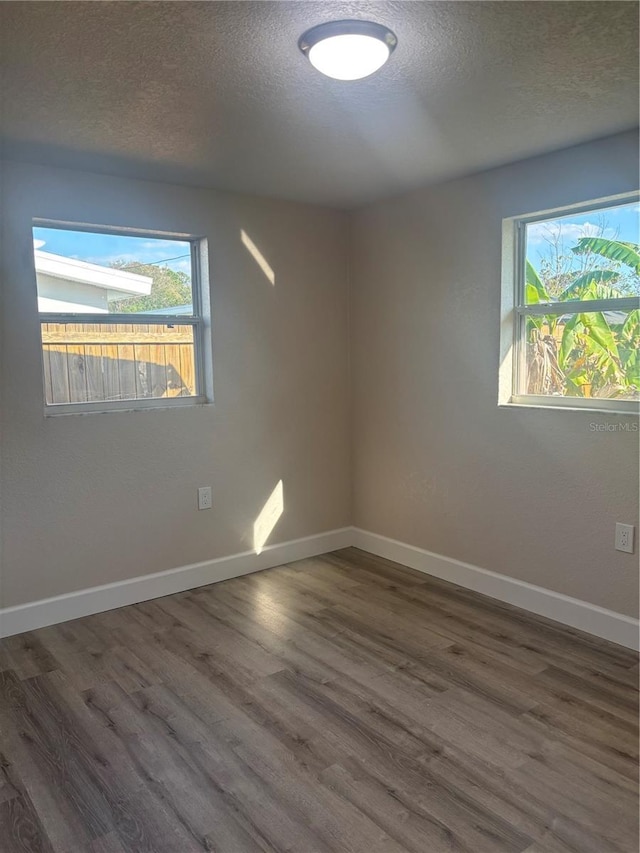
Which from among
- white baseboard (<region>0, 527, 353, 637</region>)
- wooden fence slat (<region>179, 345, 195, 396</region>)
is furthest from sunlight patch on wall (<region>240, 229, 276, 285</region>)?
white baseboard (<region>0, 527, 353, 637</region>)

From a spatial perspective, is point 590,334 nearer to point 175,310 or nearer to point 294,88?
point 294,88

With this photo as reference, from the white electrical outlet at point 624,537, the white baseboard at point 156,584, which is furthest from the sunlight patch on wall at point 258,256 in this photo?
the white electrical outlet at point 624,537

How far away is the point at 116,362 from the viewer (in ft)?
11.3

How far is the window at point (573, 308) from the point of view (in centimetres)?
288

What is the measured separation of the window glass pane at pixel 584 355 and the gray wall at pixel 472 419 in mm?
154

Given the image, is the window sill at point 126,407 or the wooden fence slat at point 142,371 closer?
the window sill at point 126,407

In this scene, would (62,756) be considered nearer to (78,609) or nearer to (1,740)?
(1,740)

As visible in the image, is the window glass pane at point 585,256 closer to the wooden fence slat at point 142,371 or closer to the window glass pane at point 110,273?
the window glass pane at point 110,273

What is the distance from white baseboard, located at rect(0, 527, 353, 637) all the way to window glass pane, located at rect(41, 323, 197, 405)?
1.01 meters

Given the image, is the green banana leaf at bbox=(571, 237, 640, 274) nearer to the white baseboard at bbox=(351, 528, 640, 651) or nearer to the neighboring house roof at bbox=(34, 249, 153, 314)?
the white baseboard at bbox=(351, 528, 640, 651)

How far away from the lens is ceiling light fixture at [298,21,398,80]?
1.79 m

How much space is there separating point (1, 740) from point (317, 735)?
1.14 meters

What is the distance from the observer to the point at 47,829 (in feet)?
6.06

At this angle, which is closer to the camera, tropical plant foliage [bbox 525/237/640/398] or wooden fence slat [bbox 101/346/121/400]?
tropical plant foliage [bbox 525/237/640/398]
